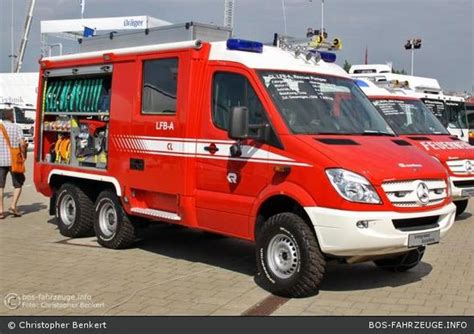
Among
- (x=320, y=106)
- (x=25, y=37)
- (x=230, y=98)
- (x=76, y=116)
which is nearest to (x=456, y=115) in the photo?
(x=320, y=106)

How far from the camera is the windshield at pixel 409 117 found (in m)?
11.8

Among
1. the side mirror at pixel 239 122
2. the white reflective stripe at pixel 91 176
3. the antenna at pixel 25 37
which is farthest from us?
the antenna at pixel 25 37

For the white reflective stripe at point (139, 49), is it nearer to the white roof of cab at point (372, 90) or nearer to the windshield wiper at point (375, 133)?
the windshield wiper at point (375, 133)

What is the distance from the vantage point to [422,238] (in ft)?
19.2

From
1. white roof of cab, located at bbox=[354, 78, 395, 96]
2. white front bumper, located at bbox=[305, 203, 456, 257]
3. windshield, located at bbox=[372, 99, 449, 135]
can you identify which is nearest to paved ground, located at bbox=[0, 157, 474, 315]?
white front bumper, located at bbox=[305, 203, 456, 257]

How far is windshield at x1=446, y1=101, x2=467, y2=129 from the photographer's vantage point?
15.0 metres

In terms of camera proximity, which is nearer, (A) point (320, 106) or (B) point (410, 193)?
(B) point (410, 193)

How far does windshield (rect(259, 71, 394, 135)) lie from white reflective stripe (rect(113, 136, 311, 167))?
0.40 meters

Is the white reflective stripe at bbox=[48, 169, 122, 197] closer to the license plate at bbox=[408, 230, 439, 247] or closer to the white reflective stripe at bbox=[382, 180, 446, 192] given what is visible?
the white reflective stripe at bbox=[382, 180, 446, 192]

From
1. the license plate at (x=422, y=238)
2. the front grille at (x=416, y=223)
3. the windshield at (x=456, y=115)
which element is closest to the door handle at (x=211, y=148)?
the front grille at (x=416, y=223)

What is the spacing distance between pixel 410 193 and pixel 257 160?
5.14 ft

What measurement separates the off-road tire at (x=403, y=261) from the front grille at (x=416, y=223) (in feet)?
2.52

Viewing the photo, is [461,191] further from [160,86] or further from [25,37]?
[25,37]
